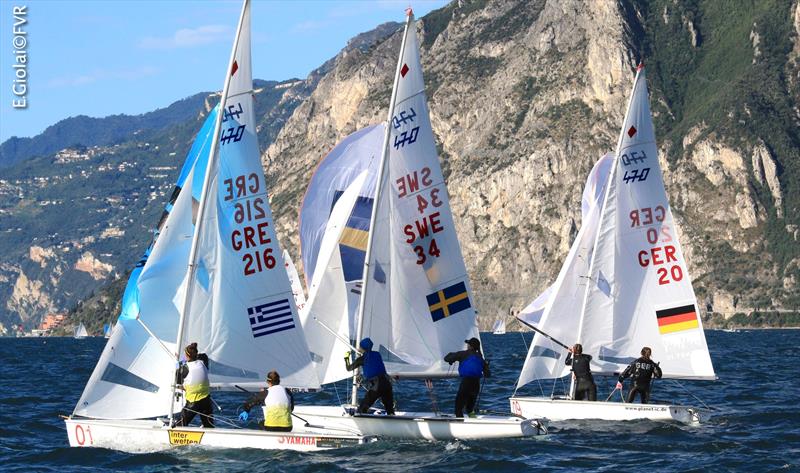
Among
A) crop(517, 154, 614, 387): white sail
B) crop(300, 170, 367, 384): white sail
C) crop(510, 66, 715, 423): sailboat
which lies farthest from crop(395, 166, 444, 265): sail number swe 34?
crop(510, 66, 715, 423): sailboat

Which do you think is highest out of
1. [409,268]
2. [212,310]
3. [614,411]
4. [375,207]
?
[375,207]

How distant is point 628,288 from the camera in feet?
119

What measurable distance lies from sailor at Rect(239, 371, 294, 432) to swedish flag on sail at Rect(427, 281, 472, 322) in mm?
5201

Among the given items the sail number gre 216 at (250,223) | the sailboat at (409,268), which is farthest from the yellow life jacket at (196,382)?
the sailboat at (409,268)

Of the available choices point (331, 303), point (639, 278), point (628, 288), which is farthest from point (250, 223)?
point (639, 278)

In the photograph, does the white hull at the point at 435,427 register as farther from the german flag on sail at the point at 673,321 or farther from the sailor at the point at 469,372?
the german flag on sail at the point at 673,321

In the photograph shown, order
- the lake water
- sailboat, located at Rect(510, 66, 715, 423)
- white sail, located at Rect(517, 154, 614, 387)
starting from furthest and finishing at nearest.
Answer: sailboat, located at Rect(510, 66, 715, 423) → white sail, located at Rect(517, 154, 614, 387) → the lake water

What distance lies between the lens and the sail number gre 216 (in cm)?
2780

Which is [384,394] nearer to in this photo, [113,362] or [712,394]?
[113,362]

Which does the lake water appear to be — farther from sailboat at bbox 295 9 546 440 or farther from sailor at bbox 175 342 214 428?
sailboat at bbox 295 9 546 440

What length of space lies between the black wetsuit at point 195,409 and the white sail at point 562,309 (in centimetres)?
996

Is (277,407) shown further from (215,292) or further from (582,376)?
(582,376)

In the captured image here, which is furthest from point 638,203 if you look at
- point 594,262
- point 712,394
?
point 712,394

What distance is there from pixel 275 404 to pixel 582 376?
10.2 metres
